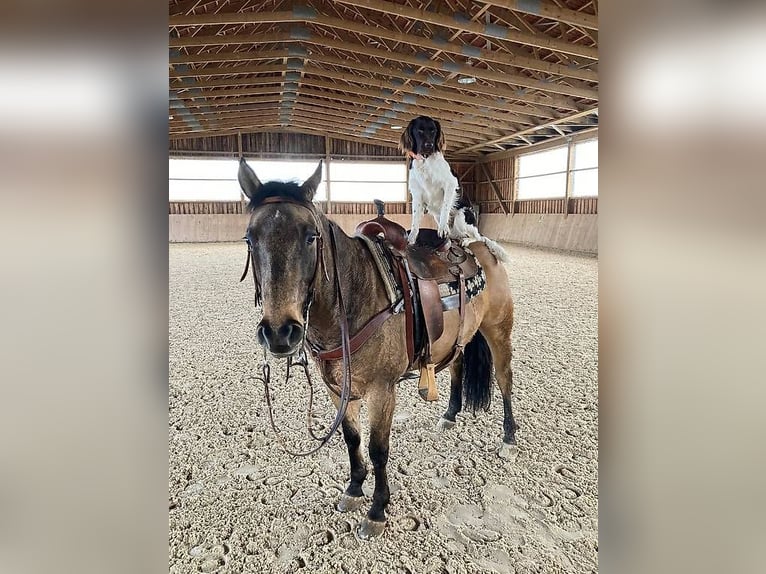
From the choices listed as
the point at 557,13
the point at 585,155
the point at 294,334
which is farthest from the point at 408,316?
the point at 585,155

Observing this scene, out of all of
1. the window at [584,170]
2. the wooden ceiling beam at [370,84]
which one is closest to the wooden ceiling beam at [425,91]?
the wooden ceiling beam at [370,84]

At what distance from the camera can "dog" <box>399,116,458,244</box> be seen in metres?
2.55

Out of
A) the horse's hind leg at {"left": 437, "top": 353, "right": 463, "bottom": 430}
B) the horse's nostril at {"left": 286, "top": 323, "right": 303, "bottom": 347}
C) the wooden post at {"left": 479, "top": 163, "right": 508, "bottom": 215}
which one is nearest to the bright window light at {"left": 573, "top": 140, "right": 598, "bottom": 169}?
the wooden post at {"left": 479, "top": 163, "right": 508, "bottom": 215}

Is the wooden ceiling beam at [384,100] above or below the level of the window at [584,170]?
above

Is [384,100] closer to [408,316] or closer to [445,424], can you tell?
[445,424]

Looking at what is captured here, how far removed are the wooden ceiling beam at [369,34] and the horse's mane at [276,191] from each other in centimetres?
746

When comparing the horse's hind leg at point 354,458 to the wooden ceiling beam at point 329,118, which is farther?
the wooden ceiling beam at point 329,118

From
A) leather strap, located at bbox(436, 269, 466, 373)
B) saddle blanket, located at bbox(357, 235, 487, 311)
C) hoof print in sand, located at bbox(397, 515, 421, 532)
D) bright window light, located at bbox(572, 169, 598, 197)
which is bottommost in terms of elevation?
hoof print in sand, located at bbox(397, 515, 421, 532)

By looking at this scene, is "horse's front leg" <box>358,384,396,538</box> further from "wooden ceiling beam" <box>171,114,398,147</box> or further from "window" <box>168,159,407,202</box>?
"wooden ceiling beam" <box>171,114,398,147</box>

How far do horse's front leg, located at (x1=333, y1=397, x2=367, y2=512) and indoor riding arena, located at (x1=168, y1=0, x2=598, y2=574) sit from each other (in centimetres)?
6

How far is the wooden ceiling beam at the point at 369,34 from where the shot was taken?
773 centimetres

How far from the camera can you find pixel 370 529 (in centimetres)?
195

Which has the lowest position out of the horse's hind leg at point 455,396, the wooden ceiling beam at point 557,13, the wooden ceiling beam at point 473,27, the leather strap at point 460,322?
the horse's hind leg at point 455,396

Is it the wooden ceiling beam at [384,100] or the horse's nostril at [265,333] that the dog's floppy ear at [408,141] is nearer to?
the horse's nostril at [265,333]
